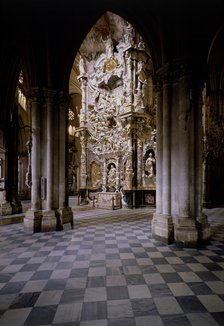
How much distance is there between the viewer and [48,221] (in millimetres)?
7734

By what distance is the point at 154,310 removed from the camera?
3014mm

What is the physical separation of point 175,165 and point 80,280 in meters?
4.15

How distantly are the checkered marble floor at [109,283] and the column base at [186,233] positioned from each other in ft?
0.97

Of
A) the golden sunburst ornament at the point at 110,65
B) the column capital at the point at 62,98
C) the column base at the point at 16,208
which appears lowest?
the column base at the point at 16,208

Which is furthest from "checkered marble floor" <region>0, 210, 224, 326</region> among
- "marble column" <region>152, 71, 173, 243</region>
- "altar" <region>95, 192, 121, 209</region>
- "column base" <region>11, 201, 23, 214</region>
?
"altar" <region>95, 192, 121, 209</region>

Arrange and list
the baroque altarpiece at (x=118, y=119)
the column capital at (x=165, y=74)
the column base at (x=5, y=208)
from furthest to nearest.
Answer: the baroque altarpiece at (x=118, y=119) < the column base at (x=5, y=208) < the column capital at (x=165, y=74)

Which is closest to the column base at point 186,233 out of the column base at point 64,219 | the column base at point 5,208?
the column base at point 64,219

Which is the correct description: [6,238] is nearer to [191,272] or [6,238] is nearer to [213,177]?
[191,272]

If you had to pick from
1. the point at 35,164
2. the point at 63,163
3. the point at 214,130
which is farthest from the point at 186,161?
the point at 214,130

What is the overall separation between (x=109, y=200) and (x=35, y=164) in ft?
24.7

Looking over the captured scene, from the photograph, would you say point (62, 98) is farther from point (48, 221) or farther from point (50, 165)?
point (48, 221)

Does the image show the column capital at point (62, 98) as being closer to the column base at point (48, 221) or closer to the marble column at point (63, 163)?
the marble column at point (63, 163)

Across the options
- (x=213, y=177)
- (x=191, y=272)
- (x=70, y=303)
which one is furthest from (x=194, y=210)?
(x=213, y=177)

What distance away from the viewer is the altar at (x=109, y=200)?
14238 mm
